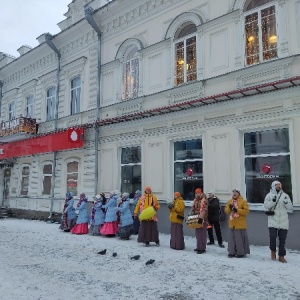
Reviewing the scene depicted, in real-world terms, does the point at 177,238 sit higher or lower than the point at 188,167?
lower

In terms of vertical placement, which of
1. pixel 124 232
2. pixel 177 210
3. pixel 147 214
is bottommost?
pixel 124 232

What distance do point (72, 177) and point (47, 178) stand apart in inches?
88.6

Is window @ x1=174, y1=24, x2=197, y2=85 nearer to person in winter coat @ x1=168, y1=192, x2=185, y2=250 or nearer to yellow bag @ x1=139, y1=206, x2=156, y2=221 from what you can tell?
person in winter coat @ x1=168, y1=192, x2=185, y2=250

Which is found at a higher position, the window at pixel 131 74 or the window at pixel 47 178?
the window at pixel 131 74

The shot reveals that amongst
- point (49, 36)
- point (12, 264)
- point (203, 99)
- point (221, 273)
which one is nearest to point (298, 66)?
point (203, 99)

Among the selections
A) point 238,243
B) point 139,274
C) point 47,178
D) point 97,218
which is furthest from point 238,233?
point 47,178

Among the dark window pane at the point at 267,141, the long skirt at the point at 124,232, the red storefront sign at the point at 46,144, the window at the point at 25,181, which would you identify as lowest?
the long skirt at the point at 124,232

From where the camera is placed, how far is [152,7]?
12.0 metres

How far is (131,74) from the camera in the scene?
41.6 feet

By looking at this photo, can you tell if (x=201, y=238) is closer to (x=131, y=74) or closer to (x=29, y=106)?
(x=131, y=74)

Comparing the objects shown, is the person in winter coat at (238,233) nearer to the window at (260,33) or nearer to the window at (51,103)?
the window at (260,33)

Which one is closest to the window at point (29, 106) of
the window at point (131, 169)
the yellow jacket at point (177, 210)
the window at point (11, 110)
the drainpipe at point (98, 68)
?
the window at point (11, 110)

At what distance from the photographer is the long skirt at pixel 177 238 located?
26.2 ft

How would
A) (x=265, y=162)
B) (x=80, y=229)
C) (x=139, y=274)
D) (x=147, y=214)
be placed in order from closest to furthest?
(x=139, y=274) < (x=147, y=214) < (x=265, y=162) < (x=80, y=229)
